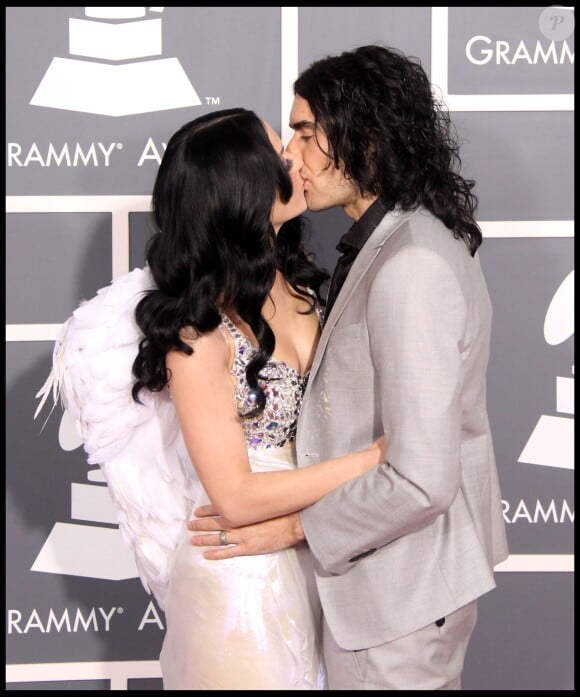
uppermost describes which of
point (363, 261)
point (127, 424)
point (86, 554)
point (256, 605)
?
point (363, 261)

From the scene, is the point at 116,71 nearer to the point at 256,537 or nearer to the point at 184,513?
the point at 184,513

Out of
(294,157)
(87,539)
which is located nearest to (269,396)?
(294,157)

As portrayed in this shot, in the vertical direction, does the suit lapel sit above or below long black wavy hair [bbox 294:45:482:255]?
below

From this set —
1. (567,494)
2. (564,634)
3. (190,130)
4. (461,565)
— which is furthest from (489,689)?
(190,130)

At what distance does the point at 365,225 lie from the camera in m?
1.66

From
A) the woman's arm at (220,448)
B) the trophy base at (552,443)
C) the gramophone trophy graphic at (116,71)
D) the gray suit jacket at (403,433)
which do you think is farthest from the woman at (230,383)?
the trophy base at (552,443)

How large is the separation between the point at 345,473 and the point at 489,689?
4.41ft

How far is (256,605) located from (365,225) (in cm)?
74

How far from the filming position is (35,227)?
7.93 ft

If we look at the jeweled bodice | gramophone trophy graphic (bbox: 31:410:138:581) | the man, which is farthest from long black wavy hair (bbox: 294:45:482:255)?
gramophone trophy graphic (bbox: 31:410:138:581)

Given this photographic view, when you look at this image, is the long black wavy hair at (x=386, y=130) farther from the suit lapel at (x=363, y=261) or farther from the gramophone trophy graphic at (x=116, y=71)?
the gramophone trophy graphic at (x=116, y=71)

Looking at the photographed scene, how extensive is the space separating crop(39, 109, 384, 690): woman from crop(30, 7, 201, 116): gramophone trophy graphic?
77 centimetres

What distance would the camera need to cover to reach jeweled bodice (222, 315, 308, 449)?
5.38 feet

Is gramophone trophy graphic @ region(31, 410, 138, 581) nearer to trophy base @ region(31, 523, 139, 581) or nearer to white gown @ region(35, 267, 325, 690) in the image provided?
trophy base @ region(31, 523, 139, 581)
